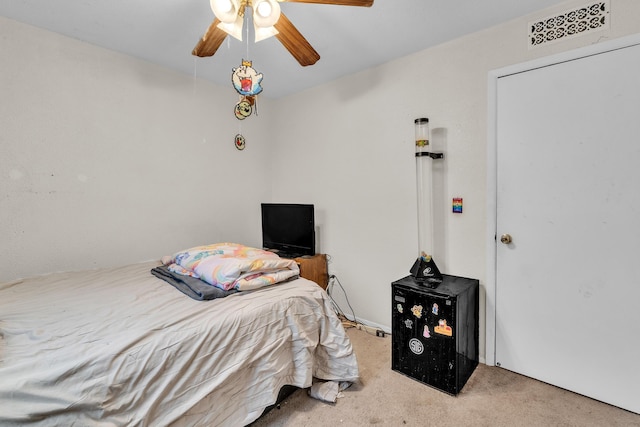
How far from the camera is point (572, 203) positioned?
179 centimetres

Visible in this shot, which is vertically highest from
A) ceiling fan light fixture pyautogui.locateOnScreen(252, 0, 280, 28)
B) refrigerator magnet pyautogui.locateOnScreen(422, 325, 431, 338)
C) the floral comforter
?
ceiling fan light fixture pyautogui.locateOnScreen(252, 0, 280, 28)

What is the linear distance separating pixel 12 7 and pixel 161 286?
1.93 meters

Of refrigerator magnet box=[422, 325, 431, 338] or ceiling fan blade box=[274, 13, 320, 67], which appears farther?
refrigerator magnet box=[422, 325, 431, 338]

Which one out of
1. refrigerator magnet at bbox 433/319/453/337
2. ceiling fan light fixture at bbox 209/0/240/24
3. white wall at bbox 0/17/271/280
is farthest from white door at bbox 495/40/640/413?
white wall at bbox 0/17/271/280

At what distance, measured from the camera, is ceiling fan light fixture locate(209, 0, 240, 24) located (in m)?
Answer: 1.37

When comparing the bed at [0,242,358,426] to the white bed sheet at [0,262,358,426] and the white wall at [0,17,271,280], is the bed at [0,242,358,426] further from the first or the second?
the white wall at [0,17,271,280]

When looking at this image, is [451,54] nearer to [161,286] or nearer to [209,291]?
[209,291]

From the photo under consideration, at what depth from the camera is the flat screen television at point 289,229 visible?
278 cm

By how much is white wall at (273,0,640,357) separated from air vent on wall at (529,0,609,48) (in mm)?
32

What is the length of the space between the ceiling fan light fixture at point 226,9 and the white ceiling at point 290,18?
1.49 ft

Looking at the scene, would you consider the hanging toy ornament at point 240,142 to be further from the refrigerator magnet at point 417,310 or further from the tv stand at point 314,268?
the refrigerator magnet at point 417,310

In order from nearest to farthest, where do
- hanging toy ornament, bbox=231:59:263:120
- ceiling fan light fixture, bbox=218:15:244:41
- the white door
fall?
1. ceiling fan light fixture, bbox=218:15:244:41
2. the white door
3. hanging toy ornament, bbox=231:59:263:120

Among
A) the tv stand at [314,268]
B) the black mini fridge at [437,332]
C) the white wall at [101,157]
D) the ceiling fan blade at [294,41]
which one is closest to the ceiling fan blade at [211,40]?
the ceiling fan blade at [294,41]

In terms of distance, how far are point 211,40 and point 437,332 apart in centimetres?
220
